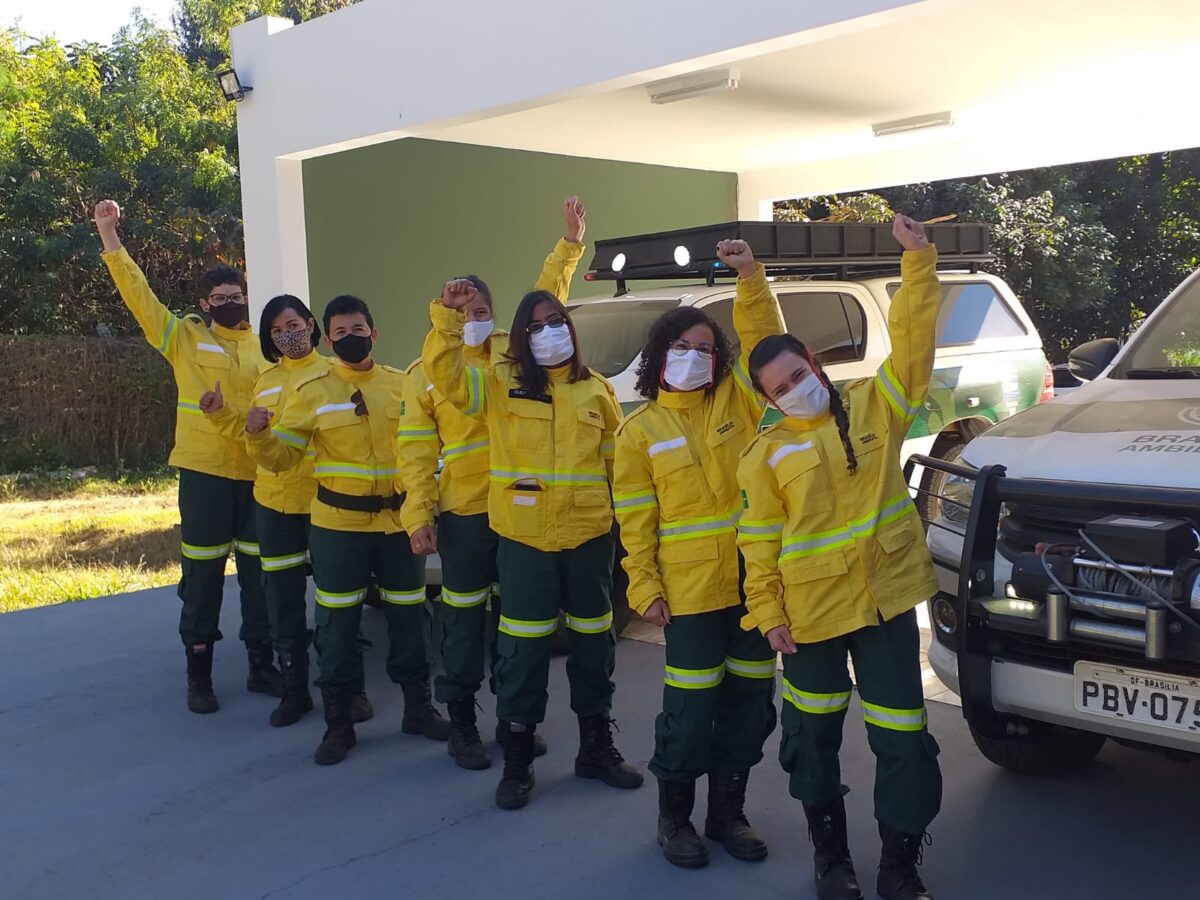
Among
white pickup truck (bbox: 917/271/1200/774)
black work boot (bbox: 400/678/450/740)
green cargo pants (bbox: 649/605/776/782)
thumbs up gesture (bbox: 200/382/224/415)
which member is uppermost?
thumbs up gesture (bbox: 200/382/224/415)

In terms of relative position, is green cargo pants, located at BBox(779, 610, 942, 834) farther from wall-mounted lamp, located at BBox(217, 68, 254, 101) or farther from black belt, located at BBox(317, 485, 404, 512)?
wall-mounted lamp, located at BBox(217, 68, 254, 101)

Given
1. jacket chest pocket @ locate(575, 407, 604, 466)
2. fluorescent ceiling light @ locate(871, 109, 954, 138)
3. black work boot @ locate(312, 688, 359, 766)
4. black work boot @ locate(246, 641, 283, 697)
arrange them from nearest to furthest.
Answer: jacket chest pocket @ locate(575, 407, 604, 466), black work boot @ locate(312, 688, 359, 766), black work boot @ locate(246, 641, 283, 697), fluorescent ceiling light @ locate(871, 109, 954, 138)

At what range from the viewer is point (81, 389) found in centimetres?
1494

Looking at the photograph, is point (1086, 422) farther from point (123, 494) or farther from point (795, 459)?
point (123, 494)

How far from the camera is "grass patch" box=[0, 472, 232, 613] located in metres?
8.20

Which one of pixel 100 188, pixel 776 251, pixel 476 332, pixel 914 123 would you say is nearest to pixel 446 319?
pixel 476 332

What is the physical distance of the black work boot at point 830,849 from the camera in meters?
3.10

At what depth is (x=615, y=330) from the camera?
19.6ft

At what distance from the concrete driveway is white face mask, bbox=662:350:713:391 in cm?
148

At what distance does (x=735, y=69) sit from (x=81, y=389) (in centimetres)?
1136

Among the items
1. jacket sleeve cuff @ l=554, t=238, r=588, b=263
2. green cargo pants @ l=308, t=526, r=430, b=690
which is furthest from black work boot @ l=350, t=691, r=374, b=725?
jacket sleeve cuff @ l=554, t=238, r=588, b=263

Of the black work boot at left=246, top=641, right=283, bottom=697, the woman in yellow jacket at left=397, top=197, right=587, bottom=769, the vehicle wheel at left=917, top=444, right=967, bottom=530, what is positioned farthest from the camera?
the vehicle wheel at left=917, top=444, right=967, bottom=530

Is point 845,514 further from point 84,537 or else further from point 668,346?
point 84,537

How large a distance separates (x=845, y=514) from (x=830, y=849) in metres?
0.97
